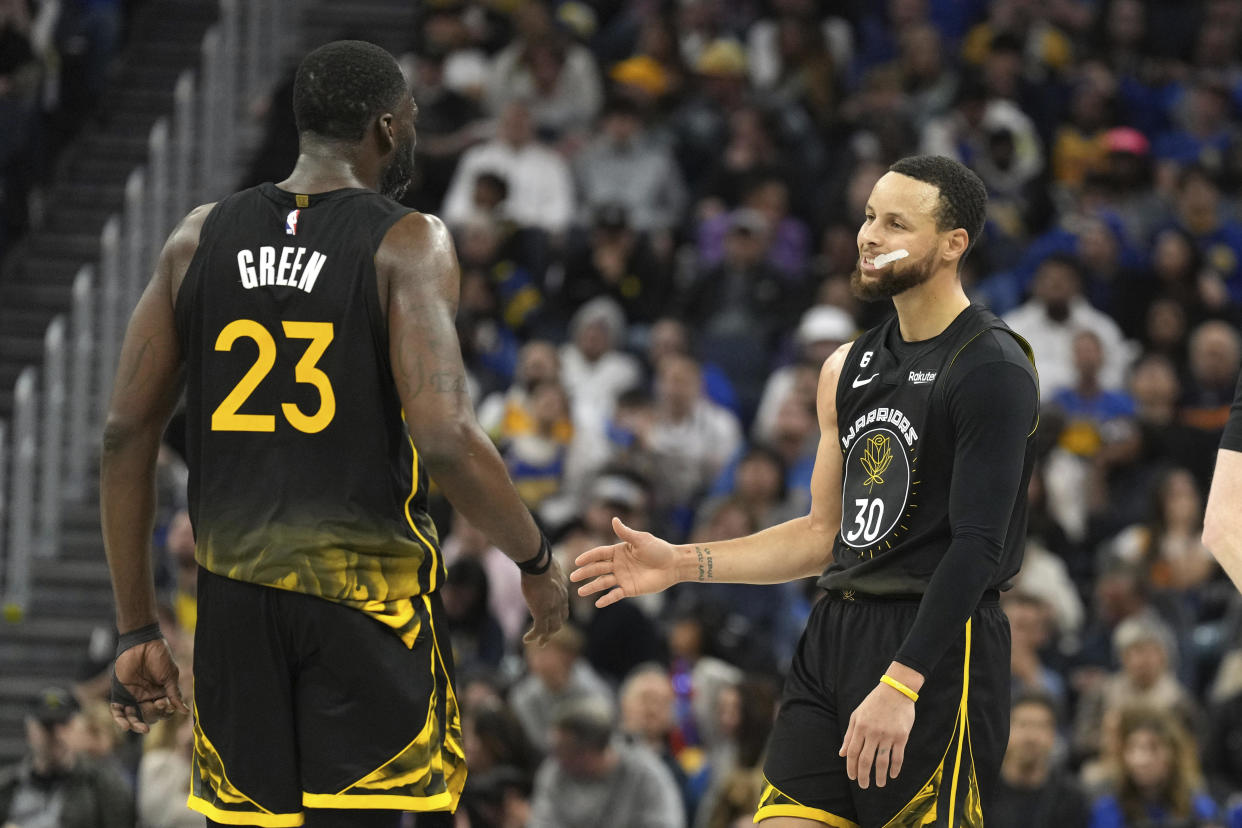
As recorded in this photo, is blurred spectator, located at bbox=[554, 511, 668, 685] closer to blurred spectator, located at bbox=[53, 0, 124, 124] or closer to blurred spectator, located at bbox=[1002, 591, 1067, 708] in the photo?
blurred spectator, located at bbox=[1002, 591, 1067, 708]

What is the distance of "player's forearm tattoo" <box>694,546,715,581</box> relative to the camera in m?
5.12

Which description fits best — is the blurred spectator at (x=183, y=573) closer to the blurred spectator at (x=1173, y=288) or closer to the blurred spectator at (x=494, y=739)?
the blurred spectator at (x=494, y=739)

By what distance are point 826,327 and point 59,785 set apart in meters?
5.75

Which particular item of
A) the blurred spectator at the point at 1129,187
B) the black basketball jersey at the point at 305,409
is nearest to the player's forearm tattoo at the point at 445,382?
the black basketball jersey at the point at 305,409

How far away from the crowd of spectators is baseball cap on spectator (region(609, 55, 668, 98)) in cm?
3

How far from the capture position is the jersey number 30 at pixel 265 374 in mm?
4508

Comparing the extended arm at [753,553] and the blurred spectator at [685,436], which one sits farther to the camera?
the blurred spectator at [685,436]

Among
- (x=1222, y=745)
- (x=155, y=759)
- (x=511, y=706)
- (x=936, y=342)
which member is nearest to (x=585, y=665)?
(x=511, y=706)

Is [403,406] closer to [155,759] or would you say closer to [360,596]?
[360,596]

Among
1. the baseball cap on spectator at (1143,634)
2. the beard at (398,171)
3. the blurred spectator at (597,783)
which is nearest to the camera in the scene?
the beard at (398,171)

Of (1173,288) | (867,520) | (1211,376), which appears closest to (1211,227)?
(1173,288)

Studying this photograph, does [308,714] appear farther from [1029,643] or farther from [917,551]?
[1029,643]

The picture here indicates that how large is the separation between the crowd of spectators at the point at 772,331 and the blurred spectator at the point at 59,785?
1.13 ft

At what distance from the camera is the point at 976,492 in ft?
14.8
